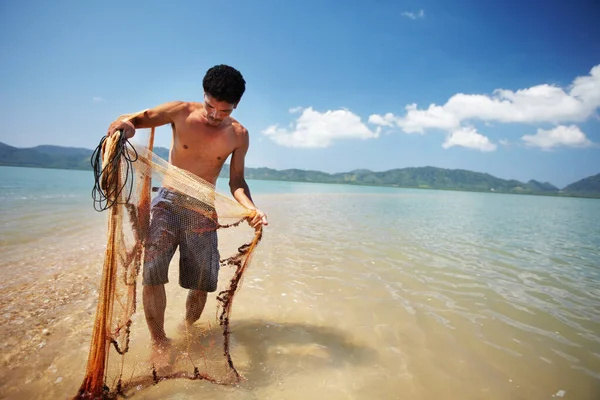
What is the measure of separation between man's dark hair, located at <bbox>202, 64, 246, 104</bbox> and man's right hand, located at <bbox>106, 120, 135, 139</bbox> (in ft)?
2.52

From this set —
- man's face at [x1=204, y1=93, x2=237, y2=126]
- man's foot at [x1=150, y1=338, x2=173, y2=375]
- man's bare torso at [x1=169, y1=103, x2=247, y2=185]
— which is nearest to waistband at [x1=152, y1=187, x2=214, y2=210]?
man's bare torso at [x1=169, y1=103, x2=247, y2=185]

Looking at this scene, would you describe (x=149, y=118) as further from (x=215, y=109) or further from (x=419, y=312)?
(x=419, y=312)

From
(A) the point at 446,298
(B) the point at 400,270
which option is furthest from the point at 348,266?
(A) the point at 446,298

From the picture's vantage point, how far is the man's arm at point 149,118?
255cm

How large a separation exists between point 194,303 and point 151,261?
2.67 ft

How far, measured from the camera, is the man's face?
2953mm

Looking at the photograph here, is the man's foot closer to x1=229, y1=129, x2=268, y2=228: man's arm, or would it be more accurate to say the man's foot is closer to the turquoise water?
the turquoise water

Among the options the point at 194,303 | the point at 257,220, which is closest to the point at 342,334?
the point at 194,303

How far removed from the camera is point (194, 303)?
3.43 meters

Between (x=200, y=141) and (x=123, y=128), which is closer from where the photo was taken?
(x=123, y=128)

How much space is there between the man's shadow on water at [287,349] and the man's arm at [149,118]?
253 cm

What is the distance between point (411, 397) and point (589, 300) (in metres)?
5.28

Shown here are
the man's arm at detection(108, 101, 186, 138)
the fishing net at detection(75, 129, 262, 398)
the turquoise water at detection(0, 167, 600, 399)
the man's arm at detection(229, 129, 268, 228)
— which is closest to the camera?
the fishing net at detection(75, 129, 262, 398)

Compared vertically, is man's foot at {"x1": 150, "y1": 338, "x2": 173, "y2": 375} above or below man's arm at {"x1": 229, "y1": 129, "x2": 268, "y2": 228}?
→ below
